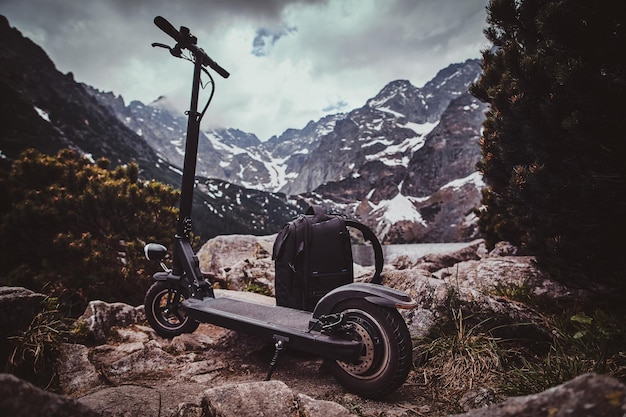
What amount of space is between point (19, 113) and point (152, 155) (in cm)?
9459

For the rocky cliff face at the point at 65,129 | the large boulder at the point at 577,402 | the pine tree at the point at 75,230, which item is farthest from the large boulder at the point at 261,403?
the rocky cliff face at the point at 65,129

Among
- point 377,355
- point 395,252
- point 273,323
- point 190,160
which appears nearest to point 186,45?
point 190,160

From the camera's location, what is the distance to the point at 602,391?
100 cm

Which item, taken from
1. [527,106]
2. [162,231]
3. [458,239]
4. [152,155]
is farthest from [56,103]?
[458,239]

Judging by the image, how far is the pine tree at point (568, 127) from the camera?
2924 mm

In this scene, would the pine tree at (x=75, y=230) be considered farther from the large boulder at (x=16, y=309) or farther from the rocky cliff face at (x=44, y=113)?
the rocky cliff face at (x=44, y=113)

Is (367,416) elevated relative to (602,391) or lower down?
lower down

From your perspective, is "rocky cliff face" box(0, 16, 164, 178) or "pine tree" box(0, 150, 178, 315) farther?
"rocky cliff face" box(0, 16, 164, 178)

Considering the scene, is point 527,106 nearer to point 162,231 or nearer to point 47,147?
point 162,231

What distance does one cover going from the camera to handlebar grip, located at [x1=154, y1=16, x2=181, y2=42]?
4066mm

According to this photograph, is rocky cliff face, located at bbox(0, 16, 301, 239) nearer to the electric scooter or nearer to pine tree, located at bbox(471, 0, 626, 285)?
the electric scooter

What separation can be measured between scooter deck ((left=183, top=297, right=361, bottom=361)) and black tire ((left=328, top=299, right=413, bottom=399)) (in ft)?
0.36

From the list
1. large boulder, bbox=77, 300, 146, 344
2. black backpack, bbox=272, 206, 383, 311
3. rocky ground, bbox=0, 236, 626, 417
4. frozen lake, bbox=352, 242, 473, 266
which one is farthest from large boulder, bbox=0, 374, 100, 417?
frozen lake, bbox=352, 242, 473, 266

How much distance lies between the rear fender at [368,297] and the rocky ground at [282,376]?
2.24 ft
